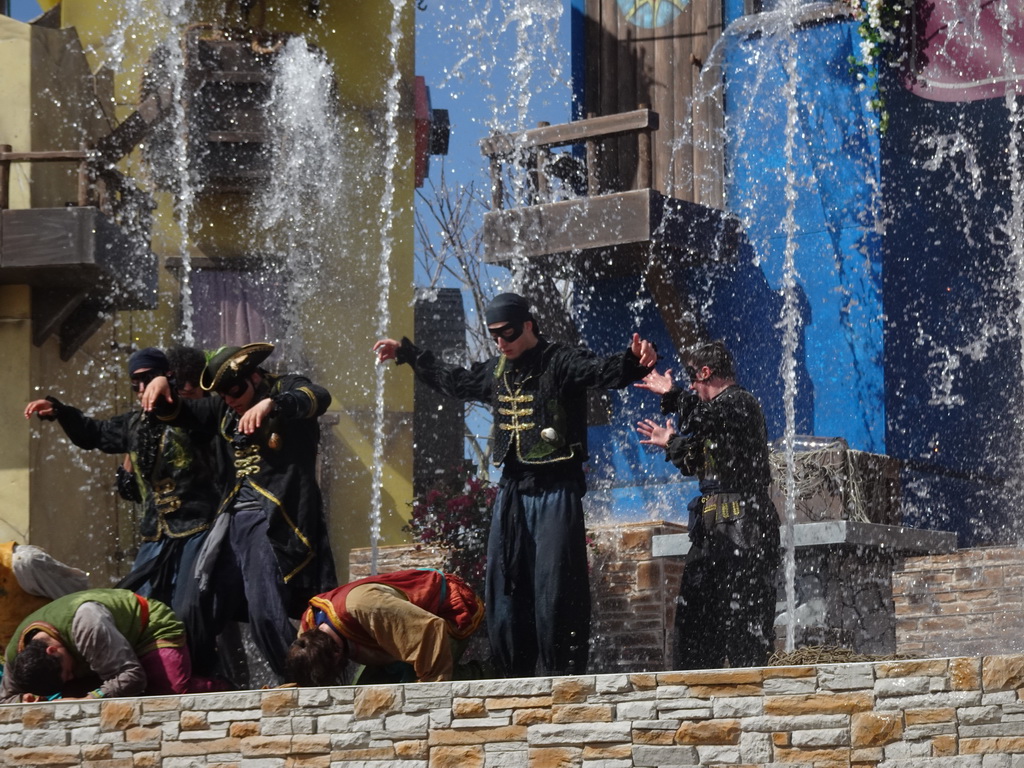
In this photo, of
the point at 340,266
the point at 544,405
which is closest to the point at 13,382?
the point at 340,266

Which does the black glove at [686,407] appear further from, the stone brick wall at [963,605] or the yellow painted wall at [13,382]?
the yellow painted wall at [13,382]

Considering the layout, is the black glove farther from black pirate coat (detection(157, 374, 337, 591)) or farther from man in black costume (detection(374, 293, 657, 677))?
black pirate coat (detection(157, 374, 337, 591))

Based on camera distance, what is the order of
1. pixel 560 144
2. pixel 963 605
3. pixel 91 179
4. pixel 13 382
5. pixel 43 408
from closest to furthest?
pixel 43 408
pixel 963 605
pixel 560 144
pixel 91 179
pixel 13 382

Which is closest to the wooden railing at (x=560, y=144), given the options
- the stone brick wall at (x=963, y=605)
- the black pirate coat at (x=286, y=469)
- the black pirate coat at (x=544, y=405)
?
the stone brick wall at (x=963, y=605)

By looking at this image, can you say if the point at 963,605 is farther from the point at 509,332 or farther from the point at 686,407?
the point at 509,332

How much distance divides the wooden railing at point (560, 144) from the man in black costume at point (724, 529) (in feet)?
12.0

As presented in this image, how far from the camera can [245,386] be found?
8.73m

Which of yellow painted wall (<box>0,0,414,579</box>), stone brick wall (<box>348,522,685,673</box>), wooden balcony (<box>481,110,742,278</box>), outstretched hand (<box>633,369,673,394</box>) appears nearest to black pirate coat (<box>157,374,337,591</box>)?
outstretched hand (<box>633,369,673,394</box>)

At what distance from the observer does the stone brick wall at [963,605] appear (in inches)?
379

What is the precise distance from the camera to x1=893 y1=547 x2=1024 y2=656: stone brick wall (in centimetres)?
963

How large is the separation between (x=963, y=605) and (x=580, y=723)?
3077mm

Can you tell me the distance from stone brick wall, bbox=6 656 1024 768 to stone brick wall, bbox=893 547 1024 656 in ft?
8.29

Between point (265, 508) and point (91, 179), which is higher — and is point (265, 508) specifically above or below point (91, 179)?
below

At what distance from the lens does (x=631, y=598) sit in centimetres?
990
